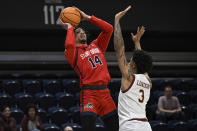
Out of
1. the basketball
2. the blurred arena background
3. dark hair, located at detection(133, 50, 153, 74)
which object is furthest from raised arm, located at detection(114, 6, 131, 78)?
the blurred arena background

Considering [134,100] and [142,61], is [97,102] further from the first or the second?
[142,61]

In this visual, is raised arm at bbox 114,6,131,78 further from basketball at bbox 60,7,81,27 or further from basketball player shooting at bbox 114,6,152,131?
basketball at bbox 60,7,81,27

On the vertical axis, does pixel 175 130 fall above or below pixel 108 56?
below

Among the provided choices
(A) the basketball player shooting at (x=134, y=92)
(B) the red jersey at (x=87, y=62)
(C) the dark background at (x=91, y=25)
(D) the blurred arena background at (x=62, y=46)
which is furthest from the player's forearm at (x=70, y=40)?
(C) the dark background at (x=91, y=25)

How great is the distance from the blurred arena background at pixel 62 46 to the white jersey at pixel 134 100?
6.01 m

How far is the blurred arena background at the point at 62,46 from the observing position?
1150 cm

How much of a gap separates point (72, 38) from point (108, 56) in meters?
8.88

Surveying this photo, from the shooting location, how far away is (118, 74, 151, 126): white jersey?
4648 millimetres

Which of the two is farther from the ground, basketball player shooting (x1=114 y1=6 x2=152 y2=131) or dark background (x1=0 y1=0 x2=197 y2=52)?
dark background (x1=0 y1=0 x2=197 y2=52)

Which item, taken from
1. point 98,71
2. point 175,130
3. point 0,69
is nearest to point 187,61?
point 175,130

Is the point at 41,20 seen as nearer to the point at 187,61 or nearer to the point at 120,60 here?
the point at 187,61

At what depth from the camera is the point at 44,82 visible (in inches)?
464

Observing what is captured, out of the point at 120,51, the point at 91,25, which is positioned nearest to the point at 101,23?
the point at 120,51

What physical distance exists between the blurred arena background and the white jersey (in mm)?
6009
